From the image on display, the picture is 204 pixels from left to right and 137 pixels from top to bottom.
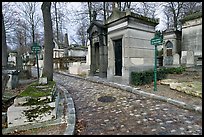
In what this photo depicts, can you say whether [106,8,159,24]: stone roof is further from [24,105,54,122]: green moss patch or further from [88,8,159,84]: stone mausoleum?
[24,105,54,122]: green moss patch

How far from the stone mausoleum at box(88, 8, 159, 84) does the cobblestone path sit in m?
3.25

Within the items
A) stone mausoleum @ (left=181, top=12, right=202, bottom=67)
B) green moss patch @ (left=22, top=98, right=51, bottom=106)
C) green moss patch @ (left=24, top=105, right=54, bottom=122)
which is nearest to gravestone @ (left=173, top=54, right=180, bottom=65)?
stone mausoleum @ (left=181, top=12, right=202, bottom=67)

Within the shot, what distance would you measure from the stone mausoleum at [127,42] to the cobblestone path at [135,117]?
10.7 ft

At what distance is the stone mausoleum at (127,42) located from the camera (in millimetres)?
9422

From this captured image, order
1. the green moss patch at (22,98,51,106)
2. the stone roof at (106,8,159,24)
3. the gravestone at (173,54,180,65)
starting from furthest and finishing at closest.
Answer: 1. the gravestone at (173,54,180,65)
2. the stone roof at (106,8,159,24)
3. the green moss patch at (22,98,51,106)

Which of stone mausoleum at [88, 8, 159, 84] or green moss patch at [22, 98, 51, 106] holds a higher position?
stone mausoleum at [88, 8, 159, 84]

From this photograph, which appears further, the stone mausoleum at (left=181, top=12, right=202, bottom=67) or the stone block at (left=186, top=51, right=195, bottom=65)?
the stone mausoleum at (left=181, top=12, right=202, bottom=67)

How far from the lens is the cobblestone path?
397cm

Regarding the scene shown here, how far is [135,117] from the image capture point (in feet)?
15.8

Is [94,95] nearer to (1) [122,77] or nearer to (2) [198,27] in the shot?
(1) [122,77]

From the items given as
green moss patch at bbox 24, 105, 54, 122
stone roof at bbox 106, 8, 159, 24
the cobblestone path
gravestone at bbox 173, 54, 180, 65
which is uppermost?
stone roof at bbox 106, 8, 159, 24

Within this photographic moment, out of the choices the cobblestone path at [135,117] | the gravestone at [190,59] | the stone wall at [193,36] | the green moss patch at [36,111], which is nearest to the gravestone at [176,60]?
the gravestone at [190,59]

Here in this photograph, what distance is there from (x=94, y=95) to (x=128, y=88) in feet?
5.80

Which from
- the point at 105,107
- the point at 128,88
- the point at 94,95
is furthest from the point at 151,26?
the point at 105,107
